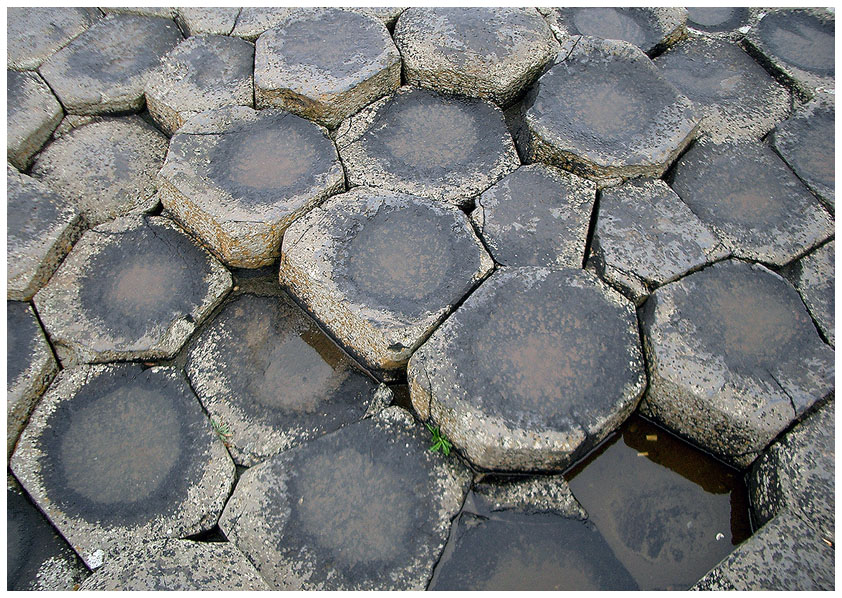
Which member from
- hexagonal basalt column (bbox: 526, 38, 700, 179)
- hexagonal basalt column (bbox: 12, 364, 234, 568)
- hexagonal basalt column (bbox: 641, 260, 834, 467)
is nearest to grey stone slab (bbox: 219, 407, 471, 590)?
hexagonal basalt column (bbox: 12, 364, 234, 568)

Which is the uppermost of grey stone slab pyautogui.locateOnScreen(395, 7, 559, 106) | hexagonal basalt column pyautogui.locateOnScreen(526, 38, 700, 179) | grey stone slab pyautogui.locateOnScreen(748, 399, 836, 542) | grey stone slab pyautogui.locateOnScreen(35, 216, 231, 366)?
grey stone slab pyautogui.locateOnScreen(395, 7, 559, 106)

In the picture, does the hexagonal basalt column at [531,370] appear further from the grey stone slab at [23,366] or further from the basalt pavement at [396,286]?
the grey stone slab at [23,366]

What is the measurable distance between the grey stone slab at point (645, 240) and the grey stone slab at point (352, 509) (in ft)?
2.79

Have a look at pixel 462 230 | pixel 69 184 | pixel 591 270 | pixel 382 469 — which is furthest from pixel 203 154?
pixel 591 270

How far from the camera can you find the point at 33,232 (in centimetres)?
204

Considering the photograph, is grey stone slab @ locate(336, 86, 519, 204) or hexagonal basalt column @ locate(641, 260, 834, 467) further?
grey stone slab @ locate(336, 86, 519, 204)

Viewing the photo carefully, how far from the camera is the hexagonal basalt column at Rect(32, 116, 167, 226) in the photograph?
2.25m

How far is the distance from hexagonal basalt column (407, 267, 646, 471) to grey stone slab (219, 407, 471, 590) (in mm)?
138

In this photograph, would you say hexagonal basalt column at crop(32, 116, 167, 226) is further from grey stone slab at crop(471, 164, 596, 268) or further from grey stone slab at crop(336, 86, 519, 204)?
grey stone slab at crop(471, 164, 596, 268)

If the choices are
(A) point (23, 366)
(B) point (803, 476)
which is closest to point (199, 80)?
(A) point (23, 366)

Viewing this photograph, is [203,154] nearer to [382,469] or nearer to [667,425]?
[382,469]

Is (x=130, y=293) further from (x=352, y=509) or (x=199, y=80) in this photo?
(x=352, y=509)

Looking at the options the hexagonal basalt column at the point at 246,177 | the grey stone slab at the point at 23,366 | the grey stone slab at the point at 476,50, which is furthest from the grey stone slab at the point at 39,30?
the grey stone slab at the point at 476,50

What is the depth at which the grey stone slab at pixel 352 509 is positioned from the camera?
1.62m
